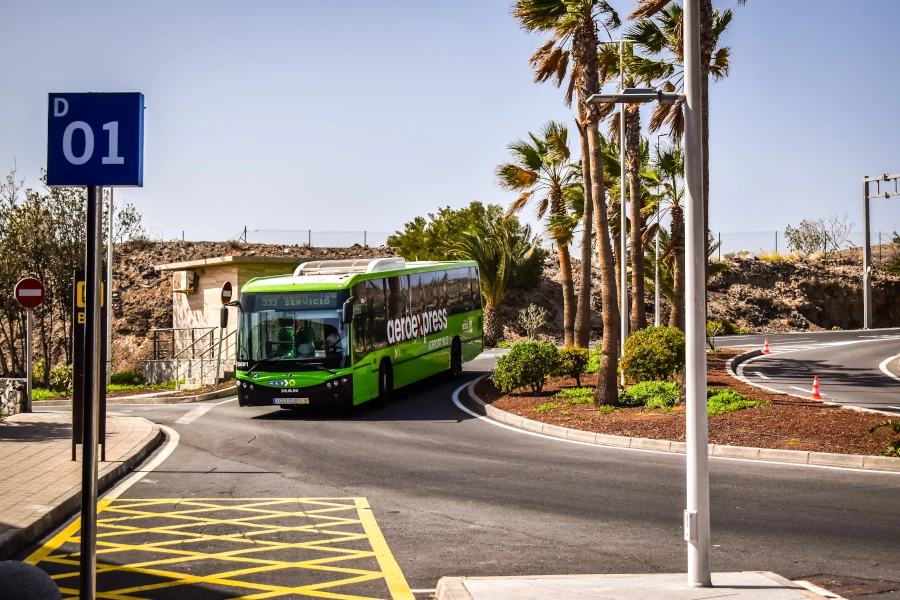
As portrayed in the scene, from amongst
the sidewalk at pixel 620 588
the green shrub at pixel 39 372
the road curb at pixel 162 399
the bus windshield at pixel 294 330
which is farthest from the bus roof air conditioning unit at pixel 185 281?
the sidewalk at pixel 620 588

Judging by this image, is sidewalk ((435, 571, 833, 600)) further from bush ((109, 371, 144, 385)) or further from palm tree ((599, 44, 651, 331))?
bush ((109, 371, 144, 385))

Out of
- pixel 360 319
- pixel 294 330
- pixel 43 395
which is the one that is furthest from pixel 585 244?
pixel 43 395

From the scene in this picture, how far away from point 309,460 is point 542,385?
10161 millimetres

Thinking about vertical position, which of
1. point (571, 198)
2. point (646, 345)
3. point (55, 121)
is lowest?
point (646, 345)

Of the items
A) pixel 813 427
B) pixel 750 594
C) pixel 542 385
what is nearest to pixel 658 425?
pixel 813 427

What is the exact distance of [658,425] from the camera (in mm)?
16906

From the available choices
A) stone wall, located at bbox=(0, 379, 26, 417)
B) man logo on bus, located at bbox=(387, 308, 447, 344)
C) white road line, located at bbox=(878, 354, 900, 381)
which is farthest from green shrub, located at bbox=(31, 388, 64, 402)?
white road line, located at bbox=(878, 354, 900, 381)

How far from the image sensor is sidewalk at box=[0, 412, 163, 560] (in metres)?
9.52

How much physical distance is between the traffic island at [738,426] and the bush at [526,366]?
36cm

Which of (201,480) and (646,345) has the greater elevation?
(646,345)

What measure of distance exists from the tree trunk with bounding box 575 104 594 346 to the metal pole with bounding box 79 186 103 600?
1867cm

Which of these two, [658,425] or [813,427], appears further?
[658,425]

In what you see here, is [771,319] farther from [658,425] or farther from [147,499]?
[147,499]

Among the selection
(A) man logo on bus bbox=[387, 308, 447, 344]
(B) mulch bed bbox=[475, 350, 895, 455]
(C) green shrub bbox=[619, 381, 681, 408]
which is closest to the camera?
(B) mulch bed bbox=[475, 350, 895, 455]
